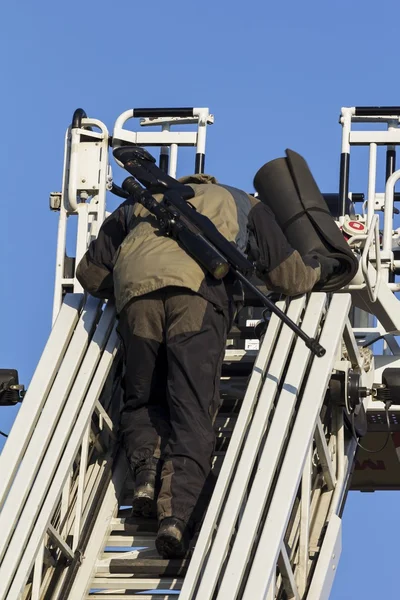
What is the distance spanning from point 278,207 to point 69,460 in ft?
6.60

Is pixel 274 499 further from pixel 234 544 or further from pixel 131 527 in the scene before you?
pixel 131 527

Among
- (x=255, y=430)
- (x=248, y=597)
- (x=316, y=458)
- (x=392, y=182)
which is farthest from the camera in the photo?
(x=392, y=182)

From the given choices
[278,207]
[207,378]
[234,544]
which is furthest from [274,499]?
[278,207]

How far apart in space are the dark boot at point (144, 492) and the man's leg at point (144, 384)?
22 mm

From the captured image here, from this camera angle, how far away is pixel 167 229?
827cm

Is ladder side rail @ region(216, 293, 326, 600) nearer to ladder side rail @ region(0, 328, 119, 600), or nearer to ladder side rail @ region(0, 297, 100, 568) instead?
ladder side rail @ region(0, 328, 119, 600)

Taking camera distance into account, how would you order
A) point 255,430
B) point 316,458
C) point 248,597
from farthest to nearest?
1. point 316,458
2. point 255,430
3. point 248,597

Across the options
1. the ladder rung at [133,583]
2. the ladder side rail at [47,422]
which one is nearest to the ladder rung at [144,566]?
the ladder rung at [133,583]

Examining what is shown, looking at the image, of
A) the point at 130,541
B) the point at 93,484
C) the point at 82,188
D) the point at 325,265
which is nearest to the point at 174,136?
the point at 82,188

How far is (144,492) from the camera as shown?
26.0 ft

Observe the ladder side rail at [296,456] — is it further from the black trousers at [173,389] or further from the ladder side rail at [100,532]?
the ladder side rail at [100,532]

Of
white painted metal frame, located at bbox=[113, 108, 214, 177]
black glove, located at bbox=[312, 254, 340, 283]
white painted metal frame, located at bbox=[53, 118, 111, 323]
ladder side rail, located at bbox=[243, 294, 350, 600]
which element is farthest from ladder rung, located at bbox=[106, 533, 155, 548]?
white painted metal frame, located at bbox=[113, 108, 214, 177]

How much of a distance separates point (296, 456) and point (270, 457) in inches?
4.9

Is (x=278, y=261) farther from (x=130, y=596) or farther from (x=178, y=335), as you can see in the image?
(x=130, y=596)
